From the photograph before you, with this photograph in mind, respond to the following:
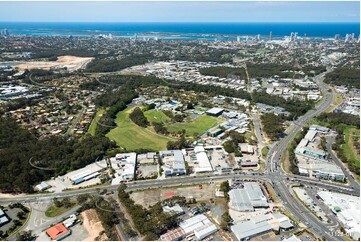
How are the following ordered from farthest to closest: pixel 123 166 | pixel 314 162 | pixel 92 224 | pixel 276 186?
pixel 314 162 < pixel 123 166 < pixel 276 186 < pixel 92 224

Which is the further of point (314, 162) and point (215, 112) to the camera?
point (215, 112)

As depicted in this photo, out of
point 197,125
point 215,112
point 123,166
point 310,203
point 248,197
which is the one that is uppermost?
point 215,112

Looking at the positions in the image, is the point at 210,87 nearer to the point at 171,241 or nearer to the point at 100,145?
the point at 100,145

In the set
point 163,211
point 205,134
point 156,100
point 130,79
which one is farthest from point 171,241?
point 130,79

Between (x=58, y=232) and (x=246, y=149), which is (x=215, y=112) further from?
(x=58, y=232)

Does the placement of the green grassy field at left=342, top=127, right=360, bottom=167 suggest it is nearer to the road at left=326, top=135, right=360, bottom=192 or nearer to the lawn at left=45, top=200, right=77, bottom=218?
the road at left=326, top=135, right=360, bottom=192

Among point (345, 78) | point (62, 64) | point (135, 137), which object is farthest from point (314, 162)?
point (62, 64)

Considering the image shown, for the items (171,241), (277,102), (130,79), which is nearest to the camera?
(171,241)
